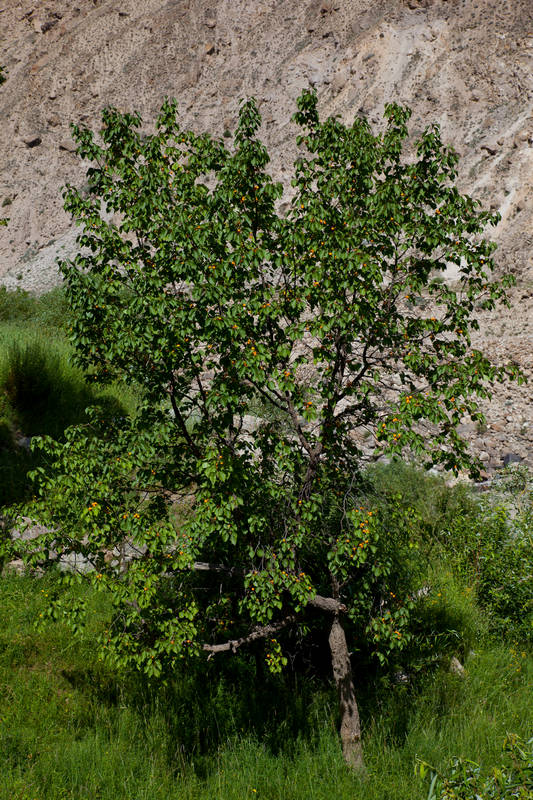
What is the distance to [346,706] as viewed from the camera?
4859 millimetres

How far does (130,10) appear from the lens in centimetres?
2983

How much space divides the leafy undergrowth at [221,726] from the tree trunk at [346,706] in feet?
0.36

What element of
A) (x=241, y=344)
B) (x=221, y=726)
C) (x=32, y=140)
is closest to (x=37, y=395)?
(x=221, y=726)

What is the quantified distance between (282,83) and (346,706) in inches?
971

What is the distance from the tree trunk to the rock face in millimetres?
7103

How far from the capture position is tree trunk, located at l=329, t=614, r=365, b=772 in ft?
15.7

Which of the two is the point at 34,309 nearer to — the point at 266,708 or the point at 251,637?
the point at 266,708

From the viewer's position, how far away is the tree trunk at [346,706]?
4781mm

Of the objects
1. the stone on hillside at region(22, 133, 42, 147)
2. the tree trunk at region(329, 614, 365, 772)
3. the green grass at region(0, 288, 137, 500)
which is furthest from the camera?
the stone on hillside at region(22, 133, 42, 147)

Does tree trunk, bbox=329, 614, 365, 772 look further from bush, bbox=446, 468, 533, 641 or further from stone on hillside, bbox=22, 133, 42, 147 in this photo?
stone on hillside, bbox=22, 133, 42, 147

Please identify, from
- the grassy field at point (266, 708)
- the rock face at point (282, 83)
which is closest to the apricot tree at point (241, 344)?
the grassy field at point (266, 708)

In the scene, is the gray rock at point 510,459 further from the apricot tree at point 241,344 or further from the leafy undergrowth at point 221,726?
the apricot tree at point 241,344

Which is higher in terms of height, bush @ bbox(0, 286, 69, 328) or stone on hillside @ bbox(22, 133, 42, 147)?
stone on hillside @ bbox(22, 133, 42, 147)

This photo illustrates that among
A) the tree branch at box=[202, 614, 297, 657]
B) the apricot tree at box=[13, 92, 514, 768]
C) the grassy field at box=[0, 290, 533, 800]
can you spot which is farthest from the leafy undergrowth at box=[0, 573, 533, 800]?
the tree branch at box=[202, 614, 297, 657]
